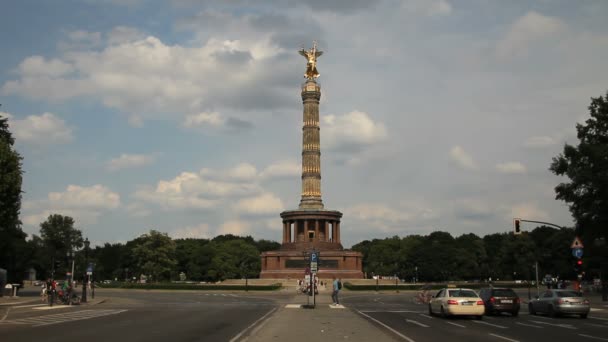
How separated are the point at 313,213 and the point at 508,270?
52.9 meters

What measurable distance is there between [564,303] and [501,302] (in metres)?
2.96

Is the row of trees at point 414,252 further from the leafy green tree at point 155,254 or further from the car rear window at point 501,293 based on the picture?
the car rear window at point 501,293

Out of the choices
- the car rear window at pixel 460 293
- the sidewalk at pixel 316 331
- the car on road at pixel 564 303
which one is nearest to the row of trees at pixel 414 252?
the car on road at pixel 564 303

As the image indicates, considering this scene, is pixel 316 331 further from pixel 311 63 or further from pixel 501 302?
pixel 311 63

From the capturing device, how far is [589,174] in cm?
5078

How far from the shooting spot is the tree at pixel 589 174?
2009 inches

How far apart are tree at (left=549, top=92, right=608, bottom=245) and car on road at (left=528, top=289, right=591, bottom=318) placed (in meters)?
22.9

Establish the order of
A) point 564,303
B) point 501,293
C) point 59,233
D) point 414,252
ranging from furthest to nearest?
point 59,233 → point 414,252 → point 501,293 → point 564,303

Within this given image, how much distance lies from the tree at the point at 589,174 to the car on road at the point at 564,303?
75.0ft

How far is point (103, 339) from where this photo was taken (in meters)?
18.3

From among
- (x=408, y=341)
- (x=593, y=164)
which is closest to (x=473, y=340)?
(x=408, y=341)

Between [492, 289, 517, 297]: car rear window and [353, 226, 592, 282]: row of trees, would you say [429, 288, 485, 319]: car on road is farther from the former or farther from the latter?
[353, 226, 592, 282]: row of trees

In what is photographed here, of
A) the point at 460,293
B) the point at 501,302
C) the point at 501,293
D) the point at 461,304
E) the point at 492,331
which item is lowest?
the point at 492,331

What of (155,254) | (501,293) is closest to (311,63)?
(155,254)
